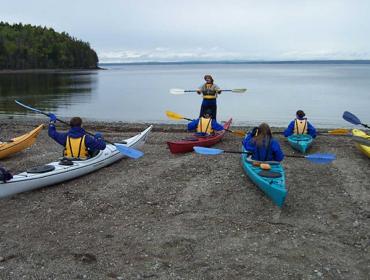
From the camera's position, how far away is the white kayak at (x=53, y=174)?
25.4 ft

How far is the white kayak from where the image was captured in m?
7.74

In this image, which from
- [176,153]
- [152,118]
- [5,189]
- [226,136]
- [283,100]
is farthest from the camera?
[283,100]

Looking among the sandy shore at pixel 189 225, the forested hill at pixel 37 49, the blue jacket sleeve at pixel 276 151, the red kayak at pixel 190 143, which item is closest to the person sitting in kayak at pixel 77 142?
the sandy shore at pixel 189 225

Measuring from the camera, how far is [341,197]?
783 cm

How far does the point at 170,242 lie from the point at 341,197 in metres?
3.58

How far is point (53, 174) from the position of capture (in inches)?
325

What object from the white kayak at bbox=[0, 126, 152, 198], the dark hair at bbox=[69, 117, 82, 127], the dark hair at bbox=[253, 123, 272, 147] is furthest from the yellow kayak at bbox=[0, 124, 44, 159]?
the dark hair at bbox=[253, 123, 272, 147]

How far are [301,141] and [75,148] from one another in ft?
19.2

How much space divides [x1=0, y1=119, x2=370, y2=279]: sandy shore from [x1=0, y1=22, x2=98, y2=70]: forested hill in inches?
3242

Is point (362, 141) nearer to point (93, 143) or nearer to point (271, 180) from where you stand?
→ point (271, 180)

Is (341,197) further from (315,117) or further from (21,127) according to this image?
(315,117)

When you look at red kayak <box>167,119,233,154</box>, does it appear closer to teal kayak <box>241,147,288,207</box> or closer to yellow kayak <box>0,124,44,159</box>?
teal kayak <box>241,147,288,207</box>

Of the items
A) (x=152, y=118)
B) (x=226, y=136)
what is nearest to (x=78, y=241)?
(x=226, y=136)

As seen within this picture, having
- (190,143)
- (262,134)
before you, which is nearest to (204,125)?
(190,143)
